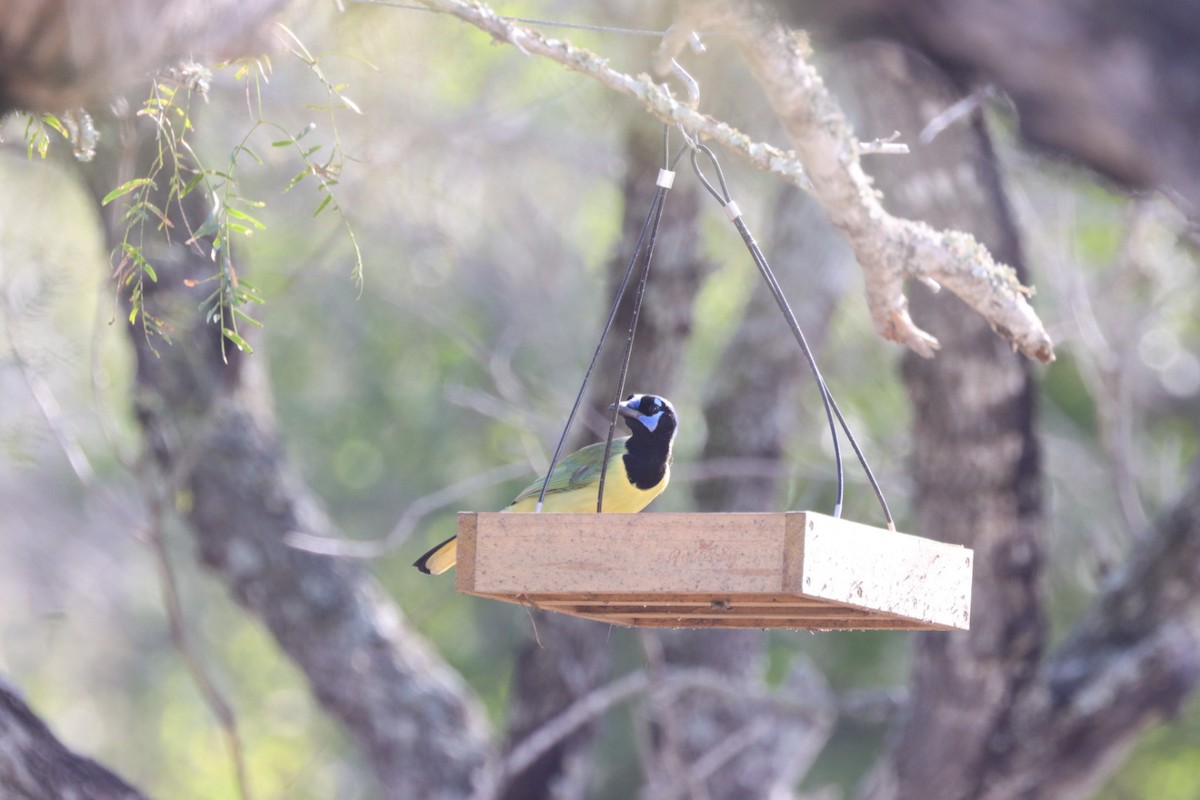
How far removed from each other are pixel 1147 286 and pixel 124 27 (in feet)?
27.9

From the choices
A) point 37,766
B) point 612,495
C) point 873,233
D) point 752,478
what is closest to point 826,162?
point 873,233

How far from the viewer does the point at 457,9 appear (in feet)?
12.0

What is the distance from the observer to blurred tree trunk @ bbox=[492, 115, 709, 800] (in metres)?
7.22

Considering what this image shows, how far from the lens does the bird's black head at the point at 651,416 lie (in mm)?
4551

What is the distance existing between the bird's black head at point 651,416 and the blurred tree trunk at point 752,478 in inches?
115

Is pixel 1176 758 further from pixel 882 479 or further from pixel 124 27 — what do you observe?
pixel 124 27

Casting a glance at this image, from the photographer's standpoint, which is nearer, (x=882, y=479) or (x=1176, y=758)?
(x=882, y=479)

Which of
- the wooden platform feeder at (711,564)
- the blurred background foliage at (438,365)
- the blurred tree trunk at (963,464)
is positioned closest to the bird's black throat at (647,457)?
the wooden platform feeder at (711,564)

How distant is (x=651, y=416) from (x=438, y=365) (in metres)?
7.86

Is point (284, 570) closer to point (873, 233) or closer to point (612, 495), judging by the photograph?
point (612, 495)

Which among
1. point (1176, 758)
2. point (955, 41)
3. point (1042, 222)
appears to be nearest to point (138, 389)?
point (955, 41)

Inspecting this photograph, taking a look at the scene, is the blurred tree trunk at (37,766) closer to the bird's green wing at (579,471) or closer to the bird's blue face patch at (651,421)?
the bird's green wing at (579,471)

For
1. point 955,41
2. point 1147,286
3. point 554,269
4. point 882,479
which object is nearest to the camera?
point 955,41

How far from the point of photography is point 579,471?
466 centimetres
